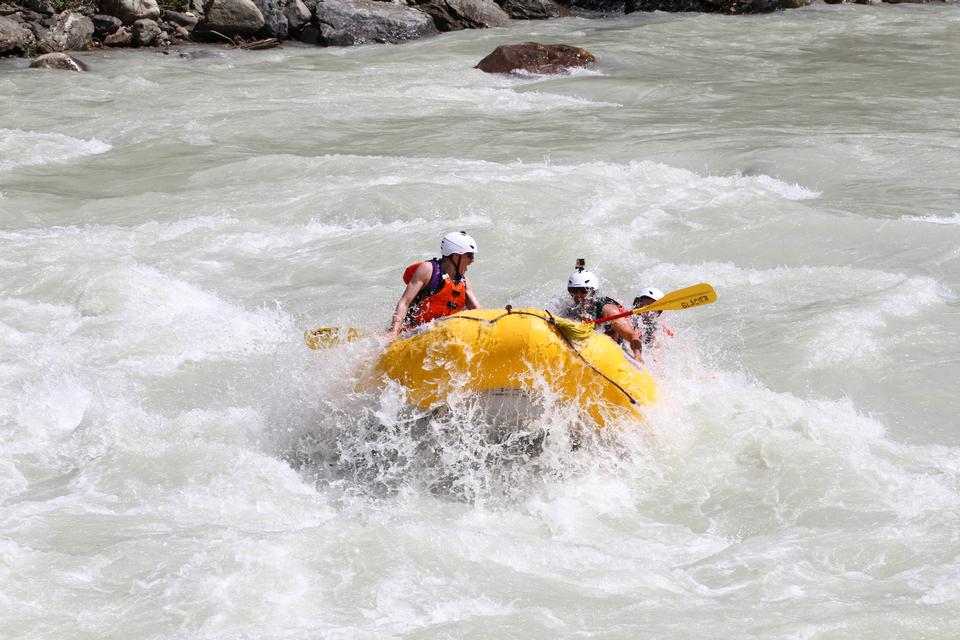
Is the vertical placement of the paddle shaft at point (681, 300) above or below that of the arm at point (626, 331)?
above

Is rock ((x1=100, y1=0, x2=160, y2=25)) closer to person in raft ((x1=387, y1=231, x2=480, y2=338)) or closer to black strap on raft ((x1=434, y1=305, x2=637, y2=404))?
person in raft ((x1=387, y1=231, x2=480, y2=338))

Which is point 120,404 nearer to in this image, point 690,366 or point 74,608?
point 74,608

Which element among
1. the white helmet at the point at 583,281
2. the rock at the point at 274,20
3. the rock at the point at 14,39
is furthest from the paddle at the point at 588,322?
the rock at the point at 274,20

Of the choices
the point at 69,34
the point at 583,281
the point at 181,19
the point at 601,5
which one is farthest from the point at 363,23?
the point at 583,281

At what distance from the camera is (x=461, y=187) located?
439 inches

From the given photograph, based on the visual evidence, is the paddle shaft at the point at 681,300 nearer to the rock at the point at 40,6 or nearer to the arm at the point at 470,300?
the arm at the point at 470,300

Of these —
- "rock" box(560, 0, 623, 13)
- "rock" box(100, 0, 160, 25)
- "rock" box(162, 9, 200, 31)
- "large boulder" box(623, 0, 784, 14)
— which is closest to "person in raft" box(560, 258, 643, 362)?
"rock" box(162, 9, 200, 31)

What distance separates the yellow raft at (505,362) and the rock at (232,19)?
16013 mm

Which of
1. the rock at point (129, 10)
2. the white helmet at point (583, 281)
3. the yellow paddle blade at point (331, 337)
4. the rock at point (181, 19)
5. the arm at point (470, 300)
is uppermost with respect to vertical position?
the rock at point (129, 10)

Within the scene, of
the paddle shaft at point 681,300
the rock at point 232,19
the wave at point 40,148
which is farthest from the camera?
the rock at point 232,19

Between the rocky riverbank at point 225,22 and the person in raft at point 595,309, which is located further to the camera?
the rocky riverbank at point 225,22

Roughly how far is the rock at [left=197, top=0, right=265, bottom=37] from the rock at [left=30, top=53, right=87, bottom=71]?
325cm

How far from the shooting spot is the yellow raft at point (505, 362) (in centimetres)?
589

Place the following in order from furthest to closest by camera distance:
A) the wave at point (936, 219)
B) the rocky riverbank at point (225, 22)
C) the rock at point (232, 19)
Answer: the rock at point (232, 19) → the rocky riverbank at point (225, 22) → the wave at point (936, 219)
